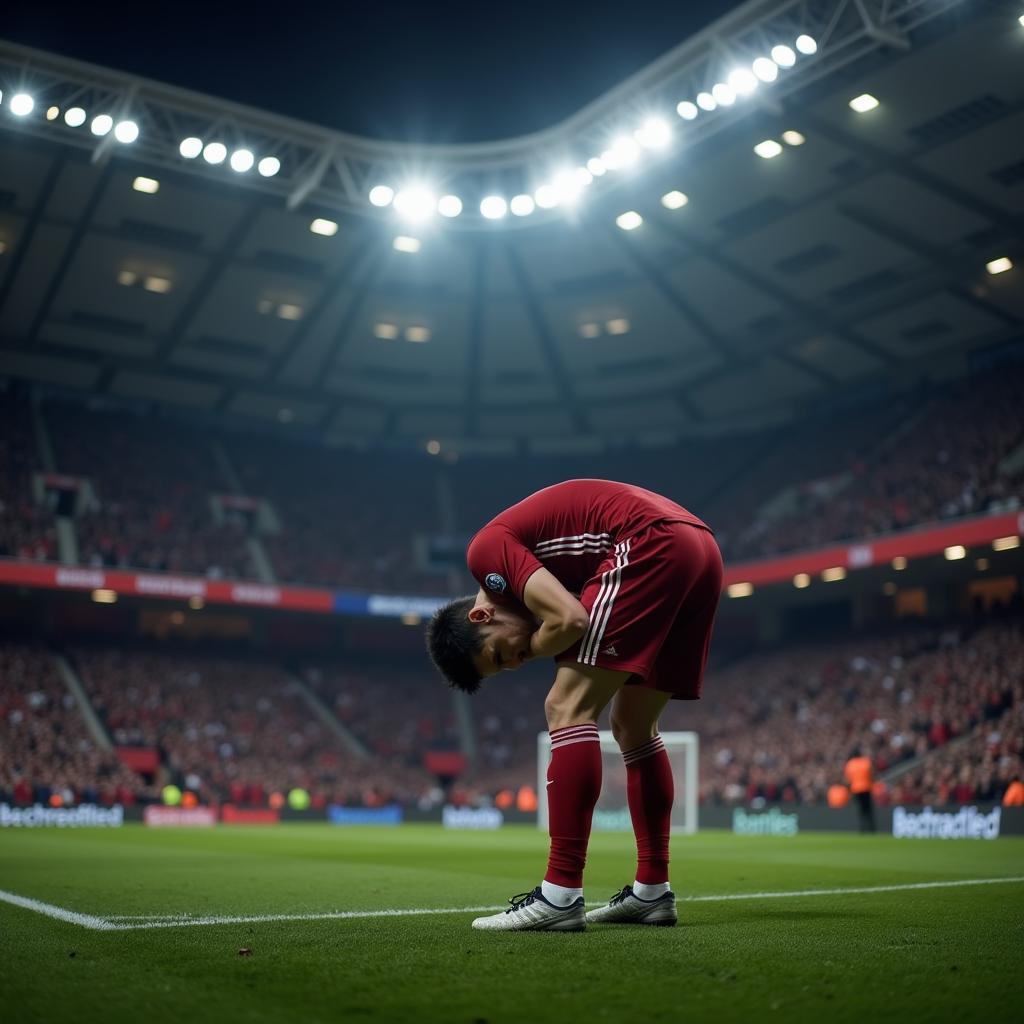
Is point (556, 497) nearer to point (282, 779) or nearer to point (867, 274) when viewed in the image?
point (867, 274)

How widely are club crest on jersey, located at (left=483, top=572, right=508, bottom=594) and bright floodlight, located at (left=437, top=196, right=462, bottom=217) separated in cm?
2541

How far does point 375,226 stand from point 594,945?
27480 millimetres

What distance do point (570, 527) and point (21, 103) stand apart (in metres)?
22.3

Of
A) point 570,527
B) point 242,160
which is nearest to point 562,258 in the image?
point 242,160

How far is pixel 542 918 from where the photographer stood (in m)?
4.42

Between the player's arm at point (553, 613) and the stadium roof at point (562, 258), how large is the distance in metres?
19.3

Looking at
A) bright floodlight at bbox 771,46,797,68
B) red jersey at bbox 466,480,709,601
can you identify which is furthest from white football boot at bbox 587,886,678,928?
bright floodlight at bbox 771,46,797,68

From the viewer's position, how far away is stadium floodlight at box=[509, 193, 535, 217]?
2884 centimetres

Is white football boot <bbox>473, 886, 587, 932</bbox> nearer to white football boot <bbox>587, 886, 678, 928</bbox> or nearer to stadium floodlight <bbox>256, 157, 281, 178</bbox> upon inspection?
white football boot <bbox>587, 886, 678, 928</bbox>

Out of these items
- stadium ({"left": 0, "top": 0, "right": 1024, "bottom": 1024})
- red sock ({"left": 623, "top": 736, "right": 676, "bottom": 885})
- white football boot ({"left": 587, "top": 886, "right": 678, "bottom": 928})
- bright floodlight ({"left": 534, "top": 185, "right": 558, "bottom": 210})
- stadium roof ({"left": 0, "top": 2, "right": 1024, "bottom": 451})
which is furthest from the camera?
bright floodlight ({"left": 534, "top": 185, "right": 558, "bottom": 210})

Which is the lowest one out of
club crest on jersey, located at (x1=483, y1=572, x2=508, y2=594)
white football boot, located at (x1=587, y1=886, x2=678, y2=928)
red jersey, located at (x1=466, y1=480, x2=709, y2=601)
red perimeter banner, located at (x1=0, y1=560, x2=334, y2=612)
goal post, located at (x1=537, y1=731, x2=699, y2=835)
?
goal post, located at (x1=537, y1=731, x2=699, y2=835)

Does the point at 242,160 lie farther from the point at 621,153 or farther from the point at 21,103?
the point at 621,153

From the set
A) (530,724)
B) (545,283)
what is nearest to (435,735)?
(530,724)

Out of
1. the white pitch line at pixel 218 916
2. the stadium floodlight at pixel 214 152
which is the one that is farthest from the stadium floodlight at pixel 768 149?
the white pitch line at pixel 218 916
